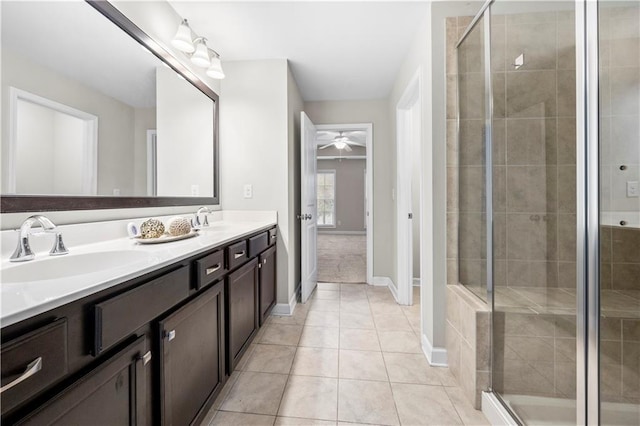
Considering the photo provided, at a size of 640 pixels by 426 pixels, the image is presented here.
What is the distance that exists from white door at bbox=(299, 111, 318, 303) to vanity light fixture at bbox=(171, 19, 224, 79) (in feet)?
3.07

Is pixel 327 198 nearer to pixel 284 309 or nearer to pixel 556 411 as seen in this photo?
pixel 284 309

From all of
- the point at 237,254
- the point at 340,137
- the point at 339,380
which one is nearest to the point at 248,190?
the point at 237,254

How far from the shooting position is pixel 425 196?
1.89 metres

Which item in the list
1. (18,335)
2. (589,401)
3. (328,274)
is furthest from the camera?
(328,274)

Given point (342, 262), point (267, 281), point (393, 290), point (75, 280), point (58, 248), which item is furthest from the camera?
point (342, 262)

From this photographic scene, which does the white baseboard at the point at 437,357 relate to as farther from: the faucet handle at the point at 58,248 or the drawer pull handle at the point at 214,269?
the faucet handle at the point at 58,248

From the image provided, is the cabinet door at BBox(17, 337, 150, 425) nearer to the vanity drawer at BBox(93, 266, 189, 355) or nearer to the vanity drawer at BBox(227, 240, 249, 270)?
the vanity drawer at BBox(93, 266, 189, 355)

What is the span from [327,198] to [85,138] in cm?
769

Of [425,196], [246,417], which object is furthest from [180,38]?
[246,417]

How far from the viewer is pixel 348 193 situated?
8.62m

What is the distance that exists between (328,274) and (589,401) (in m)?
3.10

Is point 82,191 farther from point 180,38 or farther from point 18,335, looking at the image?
point 180,38

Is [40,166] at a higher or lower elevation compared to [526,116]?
lower

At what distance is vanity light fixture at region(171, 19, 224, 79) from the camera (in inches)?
65.9
